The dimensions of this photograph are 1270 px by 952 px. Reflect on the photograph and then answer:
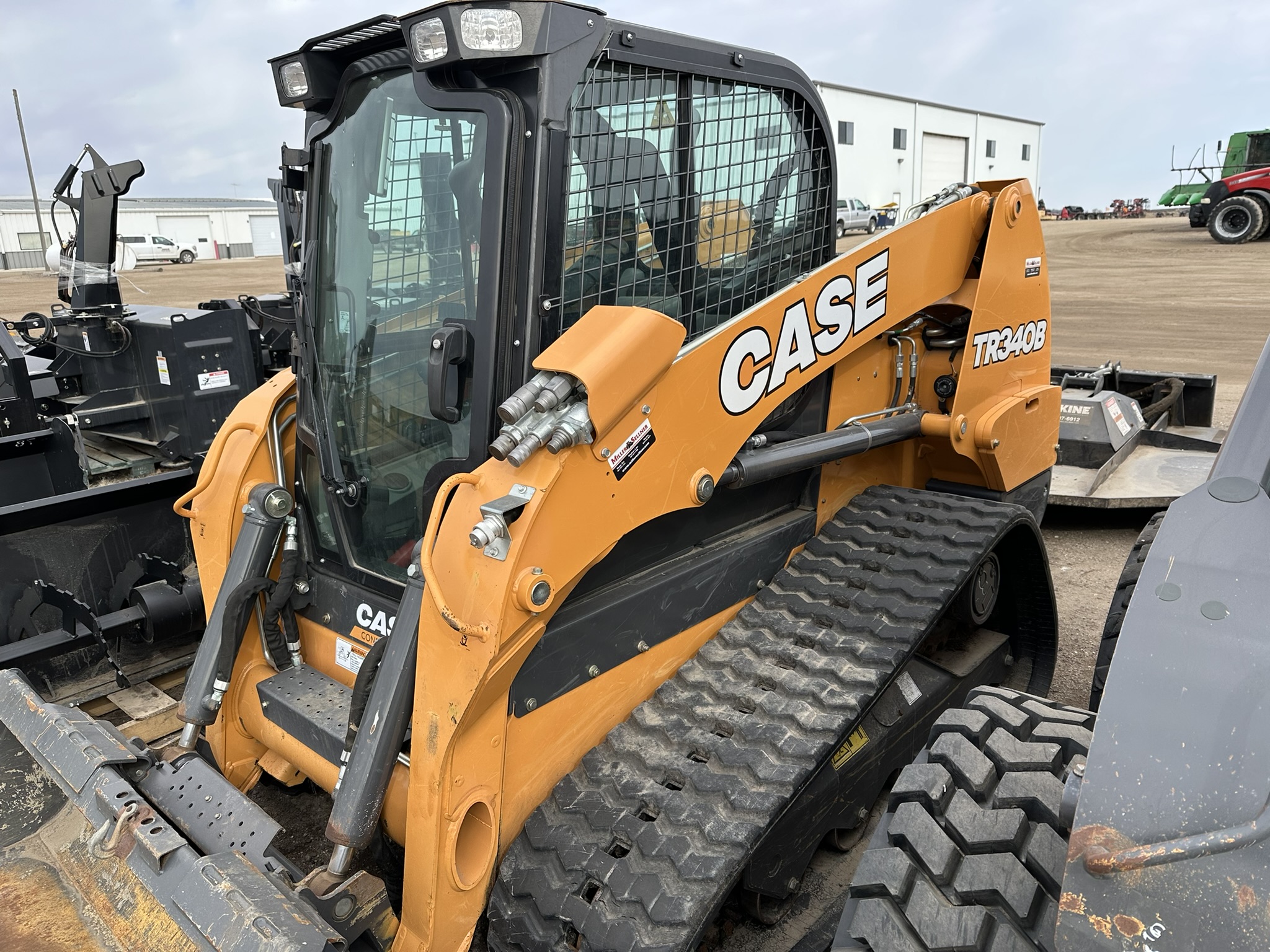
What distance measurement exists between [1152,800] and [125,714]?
413 cm

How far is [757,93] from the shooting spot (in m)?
2.72

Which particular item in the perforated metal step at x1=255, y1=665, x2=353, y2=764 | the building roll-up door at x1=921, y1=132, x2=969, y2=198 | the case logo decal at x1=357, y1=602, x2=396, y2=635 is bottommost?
the perforated metal step at x1=255, y1=665, x2=353, y2=764

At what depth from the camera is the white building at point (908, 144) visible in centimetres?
3969

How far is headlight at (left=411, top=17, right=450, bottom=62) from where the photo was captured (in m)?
2.06

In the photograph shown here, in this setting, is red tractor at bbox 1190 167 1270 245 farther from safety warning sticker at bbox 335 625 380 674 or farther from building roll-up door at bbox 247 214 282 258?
building roll-up door at bbox 247 214 282 258

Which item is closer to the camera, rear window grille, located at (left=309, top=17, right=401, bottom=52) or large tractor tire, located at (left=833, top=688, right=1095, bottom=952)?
large tractor tire, located at (left=833, top=688, right=1095, bottom=952)

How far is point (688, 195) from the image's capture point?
8.26ft

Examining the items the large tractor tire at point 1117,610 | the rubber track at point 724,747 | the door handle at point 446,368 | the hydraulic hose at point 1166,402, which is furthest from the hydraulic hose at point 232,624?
the hydraulic hose at point 1166,402

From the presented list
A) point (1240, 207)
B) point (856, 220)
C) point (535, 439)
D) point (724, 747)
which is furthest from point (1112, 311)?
point (856, 220)

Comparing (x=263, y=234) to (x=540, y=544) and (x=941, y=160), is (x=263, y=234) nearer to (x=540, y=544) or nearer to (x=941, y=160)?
(x=941, y=160)

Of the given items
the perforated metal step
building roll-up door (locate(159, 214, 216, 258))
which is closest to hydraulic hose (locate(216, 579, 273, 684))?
the perforated metal step

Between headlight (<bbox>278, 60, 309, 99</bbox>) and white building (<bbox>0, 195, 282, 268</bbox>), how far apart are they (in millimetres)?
45320

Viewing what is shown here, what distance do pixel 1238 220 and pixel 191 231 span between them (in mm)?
47296

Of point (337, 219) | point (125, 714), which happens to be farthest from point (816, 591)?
point (125, 714)
